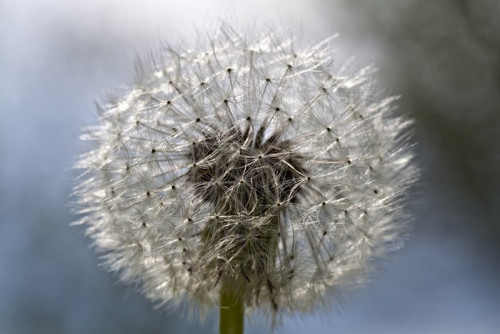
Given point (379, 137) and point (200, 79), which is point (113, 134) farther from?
point (379, 137)

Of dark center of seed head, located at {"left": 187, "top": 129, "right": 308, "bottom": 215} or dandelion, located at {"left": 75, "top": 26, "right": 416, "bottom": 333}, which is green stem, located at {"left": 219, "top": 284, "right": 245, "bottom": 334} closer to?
dandelion, located at {"left": 75, "top": 26, "right": 416, "bottom": 333}

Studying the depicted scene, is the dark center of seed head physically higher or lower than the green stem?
higher

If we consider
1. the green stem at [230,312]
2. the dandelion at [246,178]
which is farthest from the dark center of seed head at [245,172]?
the green stem at [230,312]

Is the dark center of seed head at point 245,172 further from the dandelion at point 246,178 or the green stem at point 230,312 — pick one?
the green stem at point 230,312

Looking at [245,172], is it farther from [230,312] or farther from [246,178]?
[230,312]

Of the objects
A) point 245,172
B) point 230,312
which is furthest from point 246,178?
point 230,312

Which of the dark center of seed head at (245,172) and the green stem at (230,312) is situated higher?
the dark center of seed head at (245,172)

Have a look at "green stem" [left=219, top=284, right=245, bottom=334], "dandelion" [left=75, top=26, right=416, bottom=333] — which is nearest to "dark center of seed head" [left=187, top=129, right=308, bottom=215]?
"dandelion" [left=75, top=26, right=416, bottom=333]
